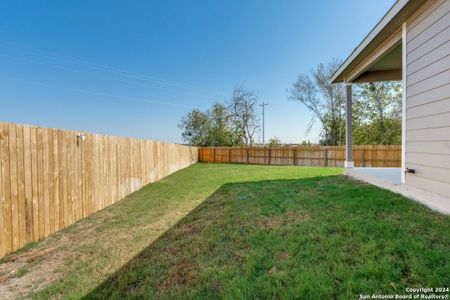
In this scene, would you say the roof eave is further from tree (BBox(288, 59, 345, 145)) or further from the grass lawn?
tree (BBox(288, 59, 345, 145))

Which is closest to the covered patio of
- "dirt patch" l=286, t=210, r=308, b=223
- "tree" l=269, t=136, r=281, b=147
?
"dirt patch" l=286, t=210, r=308, b=223

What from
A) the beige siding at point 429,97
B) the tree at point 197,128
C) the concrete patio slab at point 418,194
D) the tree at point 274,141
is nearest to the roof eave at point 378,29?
the beige siding at point 429,97

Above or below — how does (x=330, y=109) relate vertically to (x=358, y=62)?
above

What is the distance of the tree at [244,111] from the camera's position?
23219 mm

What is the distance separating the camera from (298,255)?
2004mm

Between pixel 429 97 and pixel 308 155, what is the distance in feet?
38.8

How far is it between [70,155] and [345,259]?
4.06 meters

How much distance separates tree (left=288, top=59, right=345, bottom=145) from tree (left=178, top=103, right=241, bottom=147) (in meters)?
6.74

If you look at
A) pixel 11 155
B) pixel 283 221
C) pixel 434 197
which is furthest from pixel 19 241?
pixel 434 197

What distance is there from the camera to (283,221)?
2912 mm

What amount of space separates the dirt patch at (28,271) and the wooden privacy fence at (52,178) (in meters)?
0.24

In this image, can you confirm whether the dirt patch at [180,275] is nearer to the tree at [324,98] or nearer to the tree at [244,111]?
the tree at [324,98]

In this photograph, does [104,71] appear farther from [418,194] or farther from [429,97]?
[418,194]

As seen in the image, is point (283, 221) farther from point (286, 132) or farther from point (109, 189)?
point (286, 132)
